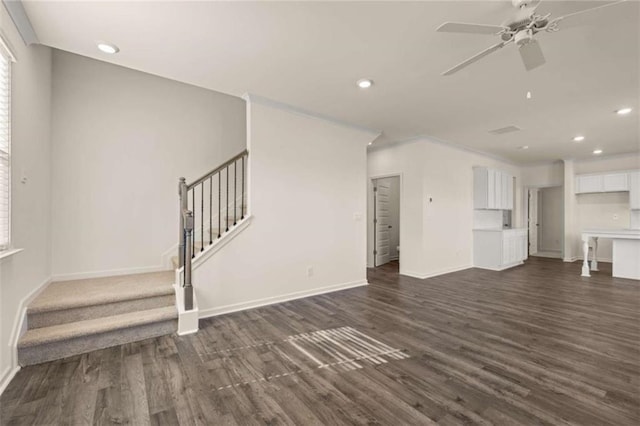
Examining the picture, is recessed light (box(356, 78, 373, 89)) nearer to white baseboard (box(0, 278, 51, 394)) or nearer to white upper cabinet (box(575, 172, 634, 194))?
white baseboard (box(0, 278, 51, 394))

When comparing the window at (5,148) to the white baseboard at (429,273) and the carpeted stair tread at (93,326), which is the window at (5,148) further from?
the white baseboard at (429,273)

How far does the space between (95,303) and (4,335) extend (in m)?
0.72

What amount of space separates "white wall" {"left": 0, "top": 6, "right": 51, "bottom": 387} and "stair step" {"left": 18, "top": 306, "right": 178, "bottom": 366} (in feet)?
0.48

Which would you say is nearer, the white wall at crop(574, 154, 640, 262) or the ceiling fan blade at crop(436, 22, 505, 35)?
the ceiling fan blade at crop(436, 22, 505, 35)

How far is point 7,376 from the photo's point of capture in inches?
82.7

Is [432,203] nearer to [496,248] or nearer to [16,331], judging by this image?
[496,248]

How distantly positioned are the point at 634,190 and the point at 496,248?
3684 mm

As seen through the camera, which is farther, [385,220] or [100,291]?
[385,220]

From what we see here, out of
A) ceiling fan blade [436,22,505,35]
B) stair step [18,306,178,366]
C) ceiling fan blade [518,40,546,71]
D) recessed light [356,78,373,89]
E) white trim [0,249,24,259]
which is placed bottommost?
stair step [18,306,178,366]

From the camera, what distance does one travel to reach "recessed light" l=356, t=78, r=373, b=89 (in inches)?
129

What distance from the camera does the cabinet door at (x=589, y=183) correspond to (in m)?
7.21

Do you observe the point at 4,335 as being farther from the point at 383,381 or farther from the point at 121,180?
the point at 383,381

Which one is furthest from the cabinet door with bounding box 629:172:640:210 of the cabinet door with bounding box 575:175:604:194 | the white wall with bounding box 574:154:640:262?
the cabinet door with bounding box 575:175:604:194

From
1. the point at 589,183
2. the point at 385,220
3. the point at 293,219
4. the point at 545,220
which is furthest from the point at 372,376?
the point at 545,220
